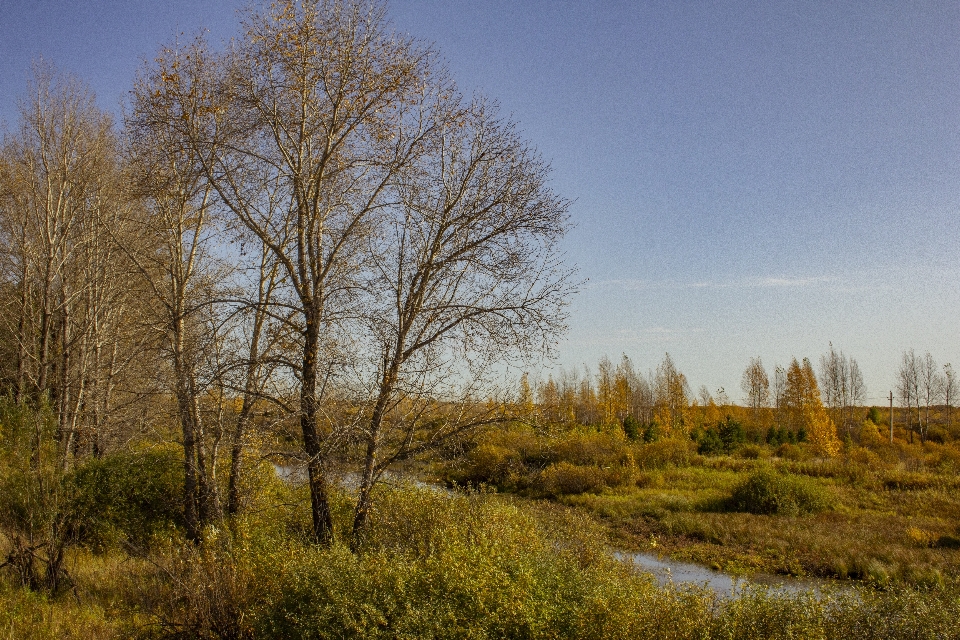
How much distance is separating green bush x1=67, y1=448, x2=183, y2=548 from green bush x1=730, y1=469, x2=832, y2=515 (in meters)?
17.4

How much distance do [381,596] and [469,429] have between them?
3.24 metres

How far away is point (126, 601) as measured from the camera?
8.73 meters

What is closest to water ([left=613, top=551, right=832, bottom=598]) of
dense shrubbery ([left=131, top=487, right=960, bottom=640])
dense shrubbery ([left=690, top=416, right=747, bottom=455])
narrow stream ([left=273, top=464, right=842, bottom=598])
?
narrow stream ([left=273, top=464, right=842, bottom=598])

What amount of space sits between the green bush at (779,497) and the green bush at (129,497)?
17.4m

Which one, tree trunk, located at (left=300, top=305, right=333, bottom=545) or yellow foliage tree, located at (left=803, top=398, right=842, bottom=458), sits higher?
tree trunk, located at (left=300, top=305, right=333, bottom=545)

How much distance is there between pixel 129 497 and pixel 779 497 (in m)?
19.1

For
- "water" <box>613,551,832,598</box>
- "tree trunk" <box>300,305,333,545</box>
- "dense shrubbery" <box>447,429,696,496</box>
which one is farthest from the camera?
"dense shrubbery" <box>447,429,696,496</box>

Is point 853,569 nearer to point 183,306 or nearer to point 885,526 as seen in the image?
point 885,526

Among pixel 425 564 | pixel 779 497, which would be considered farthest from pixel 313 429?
pixel 779 497

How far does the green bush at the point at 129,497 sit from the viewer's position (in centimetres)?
1272

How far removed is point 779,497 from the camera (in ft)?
67.8

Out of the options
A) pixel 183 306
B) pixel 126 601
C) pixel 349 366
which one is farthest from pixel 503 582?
pixel 183 306

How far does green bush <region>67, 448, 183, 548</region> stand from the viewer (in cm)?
1272

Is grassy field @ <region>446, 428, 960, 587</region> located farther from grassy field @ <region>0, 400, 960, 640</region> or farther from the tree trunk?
the tree trunk
